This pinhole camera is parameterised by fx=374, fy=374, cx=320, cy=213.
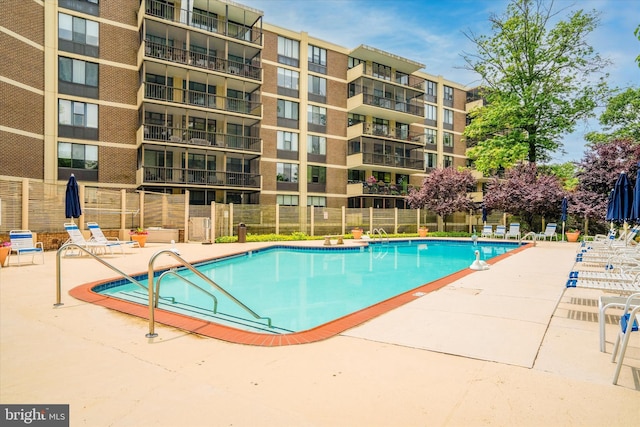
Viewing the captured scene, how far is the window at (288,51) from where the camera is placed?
97.2 ft

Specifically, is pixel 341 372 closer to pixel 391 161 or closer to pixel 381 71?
pixel 391 161

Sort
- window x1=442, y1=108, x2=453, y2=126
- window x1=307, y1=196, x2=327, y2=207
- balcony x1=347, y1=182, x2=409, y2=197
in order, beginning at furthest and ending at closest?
window x1=442, y1=108, x2=453, y2=126 → balcony x1=347, y1=182, x2=409, y2=197 → window x1=307, y1=196, x2=327, y2=207

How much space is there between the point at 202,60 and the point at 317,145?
10.8 metres

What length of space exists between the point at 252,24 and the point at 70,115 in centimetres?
1417

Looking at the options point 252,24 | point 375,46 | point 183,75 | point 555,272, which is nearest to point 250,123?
point 183,75

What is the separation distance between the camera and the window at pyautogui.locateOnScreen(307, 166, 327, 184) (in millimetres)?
30934

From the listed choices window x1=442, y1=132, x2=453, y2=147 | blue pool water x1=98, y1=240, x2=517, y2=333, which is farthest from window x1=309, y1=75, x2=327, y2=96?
blue pool water x1=98, y1=240, x2=517, y2=333

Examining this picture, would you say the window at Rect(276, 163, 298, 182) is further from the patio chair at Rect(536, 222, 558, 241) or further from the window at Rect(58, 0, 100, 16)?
the patio chair at Rect(536, 222, 558, 241)

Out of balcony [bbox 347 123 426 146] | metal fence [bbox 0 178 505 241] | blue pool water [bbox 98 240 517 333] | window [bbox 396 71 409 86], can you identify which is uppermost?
window [bbox 396 71 409 86]

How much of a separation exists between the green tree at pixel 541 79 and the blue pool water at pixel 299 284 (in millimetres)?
15427

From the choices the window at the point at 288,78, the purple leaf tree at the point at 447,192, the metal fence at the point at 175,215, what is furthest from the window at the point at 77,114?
the purple leaf tree at the point at 447,192

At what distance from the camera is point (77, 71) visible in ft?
74.3

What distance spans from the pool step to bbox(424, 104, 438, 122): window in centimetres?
3660

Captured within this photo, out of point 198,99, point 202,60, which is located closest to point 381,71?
point 202,60
